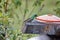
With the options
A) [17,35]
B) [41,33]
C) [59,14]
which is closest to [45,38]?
[41,33]

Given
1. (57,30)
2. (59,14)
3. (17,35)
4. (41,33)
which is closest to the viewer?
(57,30)

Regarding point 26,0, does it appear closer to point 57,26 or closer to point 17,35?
point 17,35

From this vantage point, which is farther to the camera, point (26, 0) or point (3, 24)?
point (26, 0)

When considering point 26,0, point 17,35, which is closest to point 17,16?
point 26,0

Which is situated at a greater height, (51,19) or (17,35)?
(51,19)

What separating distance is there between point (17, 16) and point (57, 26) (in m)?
1.43

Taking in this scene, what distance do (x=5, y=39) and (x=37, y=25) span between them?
1.02 ft

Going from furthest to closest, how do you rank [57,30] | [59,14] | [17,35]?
1. [59,14]
2. [17,35]
3. [57,30]

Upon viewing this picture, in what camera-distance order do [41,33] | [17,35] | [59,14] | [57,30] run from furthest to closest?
[59,14]
[17,35]
[41,33]
[57,30]

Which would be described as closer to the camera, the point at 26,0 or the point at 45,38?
the point at 45,38

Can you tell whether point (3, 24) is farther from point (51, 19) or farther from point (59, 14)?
point (59, 14)

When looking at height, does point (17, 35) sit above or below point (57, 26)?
below

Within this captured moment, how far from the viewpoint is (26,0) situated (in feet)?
11.2

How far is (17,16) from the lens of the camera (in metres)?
3.24
